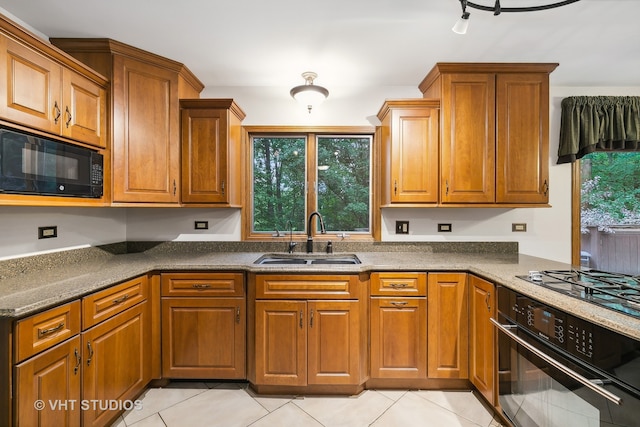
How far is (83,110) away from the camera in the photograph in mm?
1794

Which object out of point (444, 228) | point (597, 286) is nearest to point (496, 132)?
point (444, 228)

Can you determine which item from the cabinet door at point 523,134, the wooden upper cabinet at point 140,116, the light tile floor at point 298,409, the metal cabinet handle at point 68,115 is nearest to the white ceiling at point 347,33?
the wooden upper cabinet at point 140,116

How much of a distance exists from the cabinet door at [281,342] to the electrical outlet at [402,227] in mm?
1158

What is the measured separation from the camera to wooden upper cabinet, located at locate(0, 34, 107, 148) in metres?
1.38

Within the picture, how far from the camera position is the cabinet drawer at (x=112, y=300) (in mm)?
1491

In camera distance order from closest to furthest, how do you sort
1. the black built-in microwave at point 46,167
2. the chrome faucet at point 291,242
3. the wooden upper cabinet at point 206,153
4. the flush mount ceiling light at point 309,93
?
the black built-in microwave at point 46,167, the flush mount ceiling light at point 309,93, the wooden upper cabinet at point 206,153, the chrome faucet at point 291,242

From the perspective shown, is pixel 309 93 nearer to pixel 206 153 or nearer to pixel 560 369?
pixel 206 153

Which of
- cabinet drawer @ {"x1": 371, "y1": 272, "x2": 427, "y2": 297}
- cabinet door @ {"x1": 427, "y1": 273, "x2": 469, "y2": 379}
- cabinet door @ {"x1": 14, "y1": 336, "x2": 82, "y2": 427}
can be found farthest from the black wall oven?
cabinet door @ {"x1": 14, "y1": 336, "x2": 82, "y2": 427}

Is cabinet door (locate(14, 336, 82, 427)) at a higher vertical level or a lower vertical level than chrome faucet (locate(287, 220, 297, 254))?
lower

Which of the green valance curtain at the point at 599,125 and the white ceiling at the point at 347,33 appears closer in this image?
the white ceiling at the point at 347,33

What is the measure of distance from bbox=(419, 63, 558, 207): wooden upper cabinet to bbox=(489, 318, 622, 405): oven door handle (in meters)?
1.00

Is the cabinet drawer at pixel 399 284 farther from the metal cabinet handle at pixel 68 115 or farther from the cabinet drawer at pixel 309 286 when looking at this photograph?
the metal cabinet handle at pixel 68 115

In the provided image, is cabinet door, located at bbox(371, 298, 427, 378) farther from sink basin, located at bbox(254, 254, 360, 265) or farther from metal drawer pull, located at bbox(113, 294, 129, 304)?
metal drawer pull, located at bbox(113, 294, 129, 304)

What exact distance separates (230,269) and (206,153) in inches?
38.3
